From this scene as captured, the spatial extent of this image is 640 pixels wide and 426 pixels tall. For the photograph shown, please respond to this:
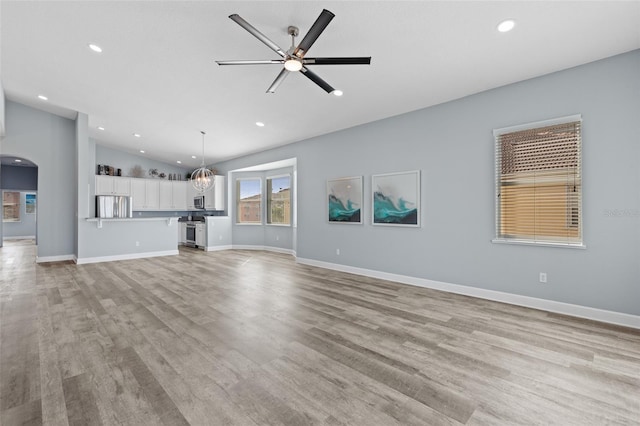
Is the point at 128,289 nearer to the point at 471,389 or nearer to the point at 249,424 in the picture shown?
the point at 249,424

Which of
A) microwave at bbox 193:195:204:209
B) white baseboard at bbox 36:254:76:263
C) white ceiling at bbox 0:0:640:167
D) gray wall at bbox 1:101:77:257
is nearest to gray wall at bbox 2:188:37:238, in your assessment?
gray wall at bbox 1:101:77:257

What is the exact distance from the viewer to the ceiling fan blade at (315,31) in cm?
210

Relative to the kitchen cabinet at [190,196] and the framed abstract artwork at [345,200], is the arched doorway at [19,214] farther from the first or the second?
the framed abstract artwork at [345,200]

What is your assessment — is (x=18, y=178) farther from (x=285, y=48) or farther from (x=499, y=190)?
(x=499, y=190)

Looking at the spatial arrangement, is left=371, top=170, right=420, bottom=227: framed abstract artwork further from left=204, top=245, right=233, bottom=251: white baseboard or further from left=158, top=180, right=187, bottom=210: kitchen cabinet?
left=158, top=180, right=187, bottom=210: kitchen cabinet

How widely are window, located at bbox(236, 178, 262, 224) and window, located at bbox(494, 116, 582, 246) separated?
7.01m

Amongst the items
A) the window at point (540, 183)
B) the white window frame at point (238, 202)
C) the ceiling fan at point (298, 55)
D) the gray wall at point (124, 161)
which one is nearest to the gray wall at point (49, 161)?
the gray wall at point (124, 161)

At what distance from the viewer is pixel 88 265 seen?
6160 millimetres

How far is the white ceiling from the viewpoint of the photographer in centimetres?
259

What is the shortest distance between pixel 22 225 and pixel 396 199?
51.4 feet

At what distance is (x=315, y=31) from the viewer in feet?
7.43

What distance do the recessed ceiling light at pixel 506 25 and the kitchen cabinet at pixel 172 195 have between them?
1010 cm

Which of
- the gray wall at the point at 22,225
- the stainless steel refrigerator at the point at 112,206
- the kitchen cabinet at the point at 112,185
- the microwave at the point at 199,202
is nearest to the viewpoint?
the stainless steel refrigerator at the point at 112,206

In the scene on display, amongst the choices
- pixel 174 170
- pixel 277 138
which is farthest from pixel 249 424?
pixel 174 170
